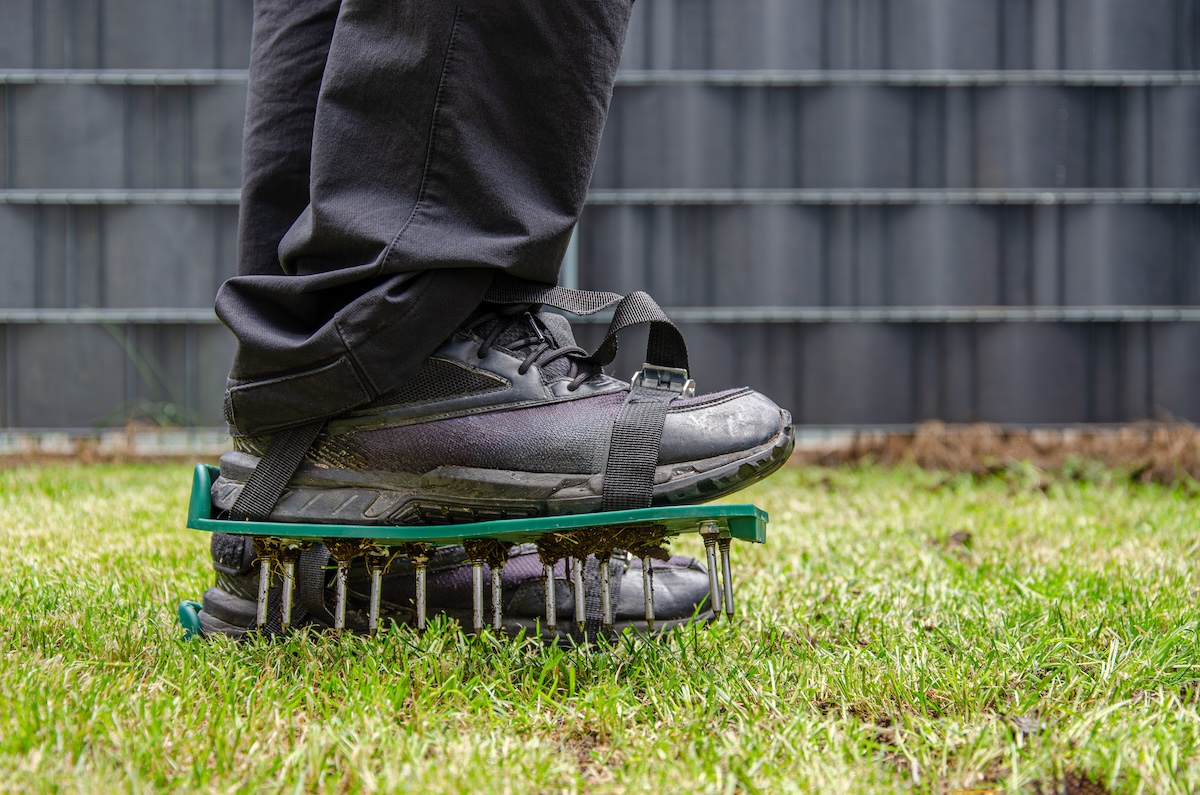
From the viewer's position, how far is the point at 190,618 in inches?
56.1

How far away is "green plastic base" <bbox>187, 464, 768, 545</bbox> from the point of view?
45.5 inches

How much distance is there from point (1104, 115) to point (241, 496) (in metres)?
4.67

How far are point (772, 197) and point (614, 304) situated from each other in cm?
353

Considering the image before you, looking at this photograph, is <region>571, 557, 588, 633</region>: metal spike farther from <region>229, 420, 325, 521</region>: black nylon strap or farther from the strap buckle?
<region>229, 420, 325, 521</region>: black nylon strap

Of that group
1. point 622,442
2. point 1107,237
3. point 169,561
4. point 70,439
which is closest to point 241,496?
Result: point 622,442

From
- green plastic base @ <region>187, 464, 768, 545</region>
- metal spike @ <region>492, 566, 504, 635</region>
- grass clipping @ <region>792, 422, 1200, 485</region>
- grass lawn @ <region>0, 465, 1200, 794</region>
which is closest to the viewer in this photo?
grass lawn @ <region>0, 465, 1200, 794</region>

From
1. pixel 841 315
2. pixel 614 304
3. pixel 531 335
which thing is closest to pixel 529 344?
pixel 531 335

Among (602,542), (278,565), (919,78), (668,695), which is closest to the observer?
(668,695)

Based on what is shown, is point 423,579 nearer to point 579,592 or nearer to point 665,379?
point 579,592

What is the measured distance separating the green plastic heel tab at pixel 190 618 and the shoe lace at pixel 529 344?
592 mm

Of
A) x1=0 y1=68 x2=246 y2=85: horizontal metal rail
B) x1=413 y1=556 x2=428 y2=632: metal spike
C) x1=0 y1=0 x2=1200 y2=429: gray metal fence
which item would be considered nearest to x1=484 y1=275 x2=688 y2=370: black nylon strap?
x1=413 y1=556 x2=428 y2=632: metal spike

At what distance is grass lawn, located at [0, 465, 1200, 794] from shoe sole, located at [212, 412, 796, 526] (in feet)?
0.55

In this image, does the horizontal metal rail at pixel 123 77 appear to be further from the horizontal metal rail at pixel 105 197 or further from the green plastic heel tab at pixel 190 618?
the green plastic heel tab at pixel 190 618

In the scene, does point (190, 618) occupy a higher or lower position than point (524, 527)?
lower
